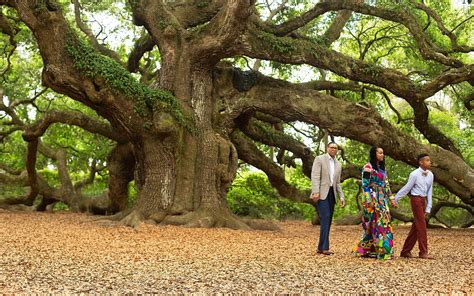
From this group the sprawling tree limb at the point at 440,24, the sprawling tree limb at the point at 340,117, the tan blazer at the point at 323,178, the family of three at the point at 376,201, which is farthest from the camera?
the sprawling tree limb at the point at 440,24

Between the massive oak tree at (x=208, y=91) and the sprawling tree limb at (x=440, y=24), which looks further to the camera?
the sprawling tree limb at (x=440, y=24)

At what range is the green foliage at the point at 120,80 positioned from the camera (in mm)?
12062

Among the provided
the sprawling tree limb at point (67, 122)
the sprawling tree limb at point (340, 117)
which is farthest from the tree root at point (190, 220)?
the sprawling tree limb at point (67, 122)

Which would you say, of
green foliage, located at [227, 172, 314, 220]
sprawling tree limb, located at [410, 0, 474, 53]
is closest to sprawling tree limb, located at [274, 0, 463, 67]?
sprawling tree limb, located at [410, 0, 474, 53]

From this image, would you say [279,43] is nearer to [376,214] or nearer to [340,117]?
[340,117]

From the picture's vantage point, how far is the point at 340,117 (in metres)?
13.7

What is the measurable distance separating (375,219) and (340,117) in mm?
5852

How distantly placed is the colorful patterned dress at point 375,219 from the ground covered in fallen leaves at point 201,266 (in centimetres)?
28

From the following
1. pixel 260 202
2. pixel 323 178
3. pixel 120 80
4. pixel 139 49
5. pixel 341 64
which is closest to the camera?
pixel 323 178

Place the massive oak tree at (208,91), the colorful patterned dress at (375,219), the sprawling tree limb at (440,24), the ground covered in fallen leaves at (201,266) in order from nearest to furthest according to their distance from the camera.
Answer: the ground covered in fallen leaves at (201,266) < the colorful patterned dress at (375,219) < the massive oak tree at (208,91) < the sprawling tree limb at (440,24)

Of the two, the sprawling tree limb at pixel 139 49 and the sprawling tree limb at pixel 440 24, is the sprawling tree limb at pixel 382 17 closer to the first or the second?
the sprawling tree limb at pixel 440 24

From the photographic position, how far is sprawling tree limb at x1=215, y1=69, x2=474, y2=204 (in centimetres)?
1377

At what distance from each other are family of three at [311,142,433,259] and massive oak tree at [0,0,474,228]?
4.10 metres

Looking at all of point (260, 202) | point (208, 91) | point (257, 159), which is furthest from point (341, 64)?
point (260, 202)
